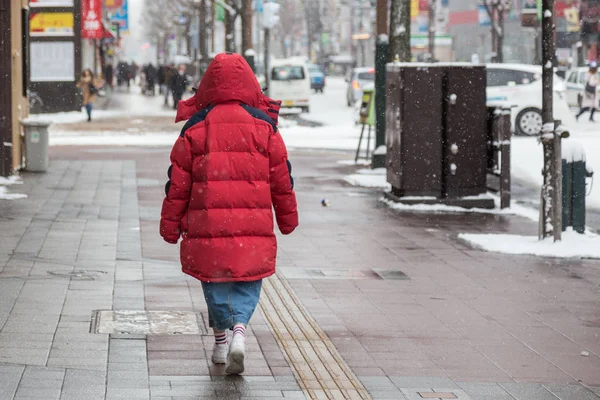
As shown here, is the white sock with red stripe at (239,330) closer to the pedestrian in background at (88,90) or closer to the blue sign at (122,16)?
the pedestrian in background at (88,90)

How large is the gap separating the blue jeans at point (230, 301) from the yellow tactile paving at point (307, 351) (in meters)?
0.40

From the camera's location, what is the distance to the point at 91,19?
44.8m

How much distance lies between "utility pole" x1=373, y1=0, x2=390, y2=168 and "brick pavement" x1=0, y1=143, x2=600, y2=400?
4987 mm

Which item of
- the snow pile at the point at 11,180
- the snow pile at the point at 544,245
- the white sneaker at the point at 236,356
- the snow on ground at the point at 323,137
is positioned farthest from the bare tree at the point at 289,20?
the white sneaker at the point at 236,356

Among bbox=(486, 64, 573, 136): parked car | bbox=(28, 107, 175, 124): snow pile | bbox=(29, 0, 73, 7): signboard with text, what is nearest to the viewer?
bbox=(486, 64, 573, 136): parked car

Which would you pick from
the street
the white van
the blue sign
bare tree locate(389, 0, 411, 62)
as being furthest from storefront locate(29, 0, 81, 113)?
the blue sign

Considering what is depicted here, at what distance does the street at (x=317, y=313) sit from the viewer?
6.24 m

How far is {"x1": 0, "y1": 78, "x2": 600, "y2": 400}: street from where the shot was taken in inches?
246

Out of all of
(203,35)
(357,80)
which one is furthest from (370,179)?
(203,35)

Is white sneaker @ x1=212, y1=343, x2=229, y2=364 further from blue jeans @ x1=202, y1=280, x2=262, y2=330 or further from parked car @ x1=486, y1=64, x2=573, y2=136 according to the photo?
parked car @ x1=486, y1=64, x2=573, y2=136

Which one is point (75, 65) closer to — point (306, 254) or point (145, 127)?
point (145, 127)

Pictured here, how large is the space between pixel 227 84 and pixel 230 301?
42.2 inches

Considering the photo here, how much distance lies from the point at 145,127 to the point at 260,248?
1046 inches

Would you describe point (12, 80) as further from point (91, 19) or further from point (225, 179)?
point (91, 19)
